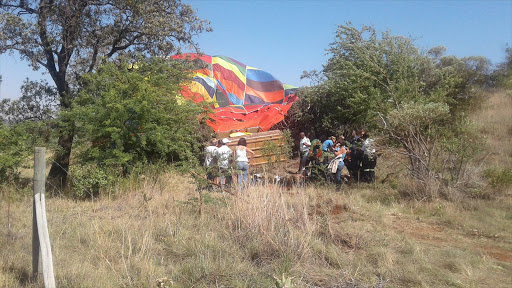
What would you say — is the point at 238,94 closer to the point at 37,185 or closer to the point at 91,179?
A: the point at 91,179

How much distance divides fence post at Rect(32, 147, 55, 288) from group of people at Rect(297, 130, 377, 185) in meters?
6.41

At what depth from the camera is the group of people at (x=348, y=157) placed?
1091cm

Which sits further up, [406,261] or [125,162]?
[125,162]

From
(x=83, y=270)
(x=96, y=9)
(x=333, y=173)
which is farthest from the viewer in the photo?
(x=96, y=9)

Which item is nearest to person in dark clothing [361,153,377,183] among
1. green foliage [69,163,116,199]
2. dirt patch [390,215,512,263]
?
dirt patch [390,215,512,263]

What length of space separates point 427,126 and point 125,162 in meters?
7.06

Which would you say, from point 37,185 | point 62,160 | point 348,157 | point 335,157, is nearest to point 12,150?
point 62,160

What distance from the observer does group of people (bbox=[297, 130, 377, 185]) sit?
10914mm

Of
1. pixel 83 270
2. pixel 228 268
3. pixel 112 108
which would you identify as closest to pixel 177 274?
pixel 228 268

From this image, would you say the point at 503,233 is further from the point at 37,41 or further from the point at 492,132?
the point at 37,41

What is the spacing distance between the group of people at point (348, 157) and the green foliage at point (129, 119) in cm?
349

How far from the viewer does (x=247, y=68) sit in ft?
80.9

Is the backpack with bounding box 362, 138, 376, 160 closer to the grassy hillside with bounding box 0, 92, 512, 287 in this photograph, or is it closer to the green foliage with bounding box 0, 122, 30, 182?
the grassy hillside with bounding box 0, 92, 512, 287

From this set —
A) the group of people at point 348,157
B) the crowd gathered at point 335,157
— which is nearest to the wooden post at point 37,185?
the crowd gathered at point 335,157
